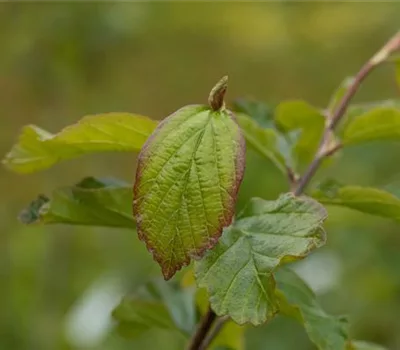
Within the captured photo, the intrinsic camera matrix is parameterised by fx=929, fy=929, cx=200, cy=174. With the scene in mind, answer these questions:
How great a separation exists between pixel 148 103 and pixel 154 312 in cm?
247

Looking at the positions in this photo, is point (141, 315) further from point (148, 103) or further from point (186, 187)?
point (148, 103)

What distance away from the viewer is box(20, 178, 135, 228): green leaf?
774mm

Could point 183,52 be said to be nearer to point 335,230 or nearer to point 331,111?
point 335,230

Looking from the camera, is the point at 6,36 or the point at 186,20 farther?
the point at 186,20

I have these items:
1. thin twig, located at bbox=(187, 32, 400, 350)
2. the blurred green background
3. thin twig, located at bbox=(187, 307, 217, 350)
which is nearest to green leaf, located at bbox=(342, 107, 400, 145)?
thin twig, located at bbox=(187, 32, 400, 350)

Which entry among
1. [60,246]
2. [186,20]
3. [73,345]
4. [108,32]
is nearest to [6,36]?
[108,32]

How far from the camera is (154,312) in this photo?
37.9 inches

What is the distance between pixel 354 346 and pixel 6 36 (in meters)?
1.81

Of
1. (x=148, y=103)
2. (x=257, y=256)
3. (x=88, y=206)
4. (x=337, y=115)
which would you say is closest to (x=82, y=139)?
(x=88, y=206)

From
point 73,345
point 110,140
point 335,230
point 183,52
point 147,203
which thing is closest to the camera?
point 147,203

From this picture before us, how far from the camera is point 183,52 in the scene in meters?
3.66

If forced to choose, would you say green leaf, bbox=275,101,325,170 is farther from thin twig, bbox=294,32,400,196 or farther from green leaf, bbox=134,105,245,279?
green leaf, bbox=134,105,245,279

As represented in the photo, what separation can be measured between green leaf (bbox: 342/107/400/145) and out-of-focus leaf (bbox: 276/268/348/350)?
0.50 ft

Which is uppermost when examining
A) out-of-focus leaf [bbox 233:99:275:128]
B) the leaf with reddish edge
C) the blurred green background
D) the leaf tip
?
the leaf tip
